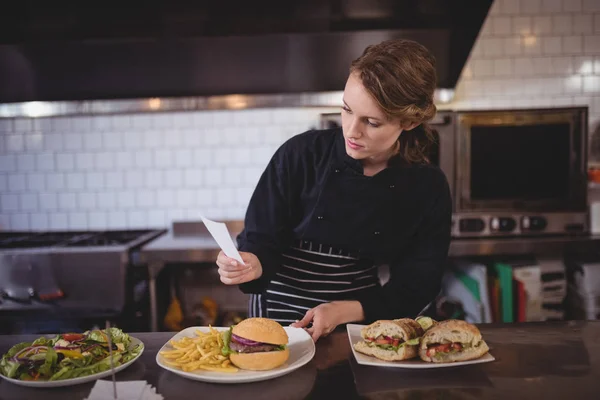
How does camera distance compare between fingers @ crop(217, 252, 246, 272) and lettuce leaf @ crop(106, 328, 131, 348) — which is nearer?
lettuce leaf @ crop(106, 328, 131, 348)

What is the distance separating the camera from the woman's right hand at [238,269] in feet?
5.18

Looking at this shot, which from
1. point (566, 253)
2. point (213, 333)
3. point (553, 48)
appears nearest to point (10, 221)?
point (213, 333)

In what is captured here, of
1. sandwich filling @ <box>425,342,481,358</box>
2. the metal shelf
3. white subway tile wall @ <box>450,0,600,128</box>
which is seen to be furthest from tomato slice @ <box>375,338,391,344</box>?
white subway tile wall @ <box>450,0,600,128</box>

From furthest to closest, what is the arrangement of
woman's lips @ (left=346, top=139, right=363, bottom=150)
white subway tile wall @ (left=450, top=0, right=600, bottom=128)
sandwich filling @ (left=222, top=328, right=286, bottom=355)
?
white subway tile wall @ (left=450, top=0, right=600, bottom=128) → woman's lips @ (left=346, top=139, right=363, bottom=150) → sandwich filling @ (left=222, top=328, right=286, bottom=355)

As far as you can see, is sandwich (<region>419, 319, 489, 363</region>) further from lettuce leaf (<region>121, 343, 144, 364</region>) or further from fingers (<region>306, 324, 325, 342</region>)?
lettuce leaf (<region>121, 343, 144, 364</region>)

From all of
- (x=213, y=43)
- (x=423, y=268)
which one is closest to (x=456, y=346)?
(x=423, y=268)

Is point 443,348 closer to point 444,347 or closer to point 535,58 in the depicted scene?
point 444,347

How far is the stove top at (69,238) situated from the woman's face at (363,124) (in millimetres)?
2020

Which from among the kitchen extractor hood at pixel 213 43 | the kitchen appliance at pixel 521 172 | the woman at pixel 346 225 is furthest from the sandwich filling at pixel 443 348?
the kitchen extractor hood at pixel 213 43

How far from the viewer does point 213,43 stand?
11.5 ft

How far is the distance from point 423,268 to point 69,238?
267 cm

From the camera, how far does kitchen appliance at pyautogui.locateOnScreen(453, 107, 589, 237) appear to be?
A: 3377 millimetres

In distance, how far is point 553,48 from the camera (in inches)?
154

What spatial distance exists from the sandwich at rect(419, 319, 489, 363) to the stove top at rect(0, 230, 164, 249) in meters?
2.31
